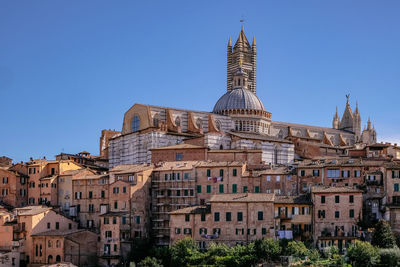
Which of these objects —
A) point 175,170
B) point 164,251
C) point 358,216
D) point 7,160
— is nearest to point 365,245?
point 358,216

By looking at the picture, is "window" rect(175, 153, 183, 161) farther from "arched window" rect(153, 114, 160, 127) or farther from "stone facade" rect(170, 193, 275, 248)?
"stone facade" rect(170, 193, 275, 248)

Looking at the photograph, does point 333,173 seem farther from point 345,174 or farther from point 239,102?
point 239,102

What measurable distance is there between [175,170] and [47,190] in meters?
12.7

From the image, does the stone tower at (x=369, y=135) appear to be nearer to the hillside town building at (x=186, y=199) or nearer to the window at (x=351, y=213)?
the hillside town building at (x=186, y=199)

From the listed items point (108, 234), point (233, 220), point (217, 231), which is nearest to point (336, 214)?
point (233, 220)

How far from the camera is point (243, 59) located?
362 ft

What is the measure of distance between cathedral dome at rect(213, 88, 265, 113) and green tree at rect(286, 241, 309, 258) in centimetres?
3683

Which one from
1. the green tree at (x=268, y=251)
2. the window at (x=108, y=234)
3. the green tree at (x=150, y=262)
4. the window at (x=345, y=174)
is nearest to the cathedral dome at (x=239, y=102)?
the window at (x=345, y=174)

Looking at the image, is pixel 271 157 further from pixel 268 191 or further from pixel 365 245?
pixel 365 245

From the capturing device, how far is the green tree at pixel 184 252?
50031 mm

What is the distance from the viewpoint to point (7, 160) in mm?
75562

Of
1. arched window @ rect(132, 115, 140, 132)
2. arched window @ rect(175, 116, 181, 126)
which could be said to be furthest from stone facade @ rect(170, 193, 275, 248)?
arched window @ rect(175, 116, 181, 126)

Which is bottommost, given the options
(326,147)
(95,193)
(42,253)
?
(42,253)

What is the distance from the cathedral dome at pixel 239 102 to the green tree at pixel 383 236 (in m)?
36.7
